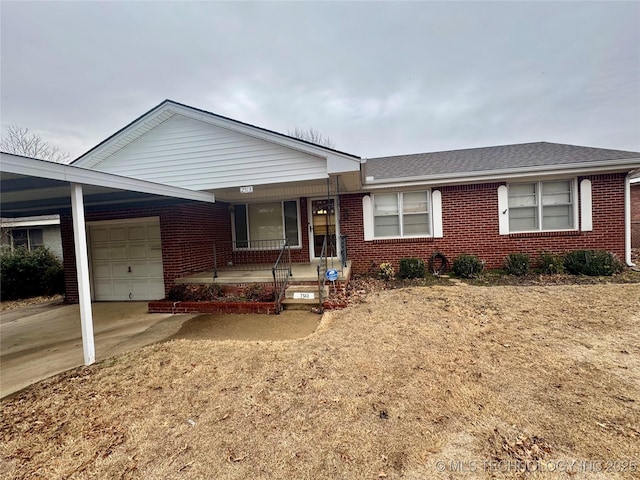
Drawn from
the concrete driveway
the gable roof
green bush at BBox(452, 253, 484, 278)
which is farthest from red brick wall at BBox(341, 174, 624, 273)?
the concrete driveway

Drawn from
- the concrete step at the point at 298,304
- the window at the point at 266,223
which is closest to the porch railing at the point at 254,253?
the window at the point at 266,223

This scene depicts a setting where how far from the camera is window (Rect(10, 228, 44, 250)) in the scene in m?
14.3

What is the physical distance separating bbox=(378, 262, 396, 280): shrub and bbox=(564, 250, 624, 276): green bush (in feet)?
14.8

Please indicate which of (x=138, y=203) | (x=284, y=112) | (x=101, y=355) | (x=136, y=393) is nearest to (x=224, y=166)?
(x=138, y=203)

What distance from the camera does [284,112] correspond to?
2297cm

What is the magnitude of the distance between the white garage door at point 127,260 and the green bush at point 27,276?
303 cm

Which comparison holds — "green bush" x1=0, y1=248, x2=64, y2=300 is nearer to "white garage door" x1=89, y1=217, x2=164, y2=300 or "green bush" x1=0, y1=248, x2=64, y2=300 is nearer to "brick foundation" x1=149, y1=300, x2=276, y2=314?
"white garage door" x1=89, y1=217, x2=164, y2=300

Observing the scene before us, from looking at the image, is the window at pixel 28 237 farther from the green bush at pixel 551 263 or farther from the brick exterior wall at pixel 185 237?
the green bush at pixel 551 263

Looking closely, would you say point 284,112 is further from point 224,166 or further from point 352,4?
point 224,166

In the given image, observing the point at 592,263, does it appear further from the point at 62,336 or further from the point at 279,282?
the point at 62,336

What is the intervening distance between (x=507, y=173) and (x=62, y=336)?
1074 centimetres

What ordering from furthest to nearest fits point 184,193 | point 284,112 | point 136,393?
point 284,112 → point 184,193 → point 136,393

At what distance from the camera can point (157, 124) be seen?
7242 millimetres

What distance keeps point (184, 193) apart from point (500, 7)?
12096 mm
